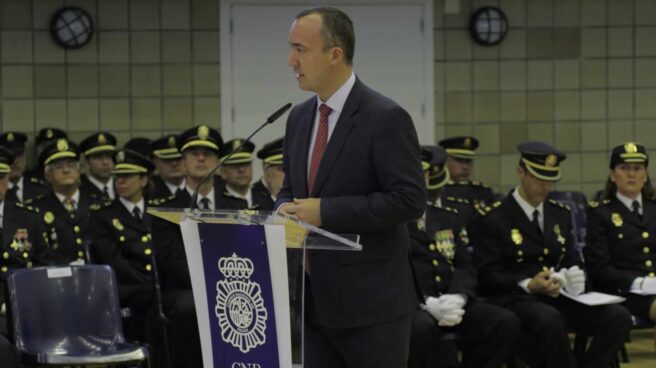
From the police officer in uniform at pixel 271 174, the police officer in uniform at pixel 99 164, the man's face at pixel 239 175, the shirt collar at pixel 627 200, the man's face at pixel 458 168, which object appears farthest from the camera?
the man's face at pixel 458 168

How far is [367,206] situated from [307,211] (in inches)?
6.1

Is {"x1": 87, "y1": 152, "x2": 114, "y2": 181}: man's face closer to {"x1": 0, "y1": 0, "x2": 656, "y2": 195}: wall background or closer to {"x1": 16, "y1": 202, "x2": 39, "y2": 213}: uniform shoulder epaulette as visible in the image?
{"x1": 0, "y1": 0, "x2": 656, "y2": 195}: wall background

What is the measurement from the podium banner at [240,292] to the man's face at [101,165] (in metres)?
5.20

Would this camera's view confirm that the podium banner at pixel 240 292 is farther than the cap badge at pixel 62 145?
No

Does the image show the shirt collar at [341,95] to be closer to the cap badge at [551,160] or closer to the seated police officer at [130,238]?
the seated police officer at [130,238]

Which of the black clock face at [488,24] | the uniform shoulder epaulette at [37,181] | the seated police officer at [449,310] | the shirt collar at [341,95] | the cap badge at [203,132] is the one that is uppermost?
the black clock face at [488,24]

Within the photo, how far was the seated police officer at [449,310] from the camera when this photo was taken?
18.3 feet

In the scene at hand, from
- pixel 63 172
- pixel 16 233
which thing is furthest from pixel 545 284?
pixel 63 172

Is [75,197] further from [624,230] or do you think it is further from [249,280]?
[249,280]

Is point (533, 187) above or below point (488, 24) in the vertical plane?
below

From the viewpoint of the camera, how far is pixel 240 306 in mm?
2916

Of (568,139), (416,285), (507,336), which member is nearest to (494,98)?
(568,139)

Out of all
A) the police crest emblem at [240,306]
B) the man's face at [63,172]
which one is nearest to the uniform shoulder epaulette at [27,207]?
the man's face at [63,172]

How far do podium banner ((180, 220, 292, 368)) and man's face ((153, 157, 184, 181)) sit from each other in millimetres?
4280
